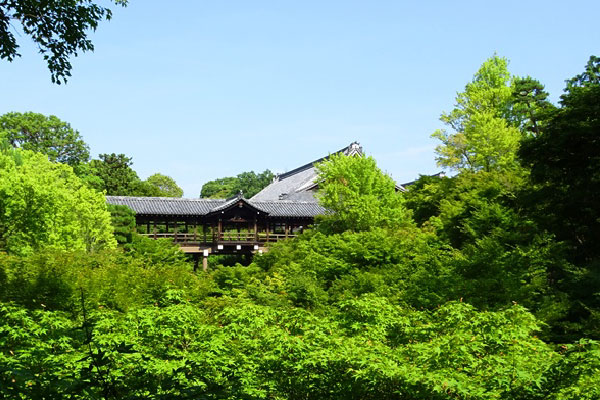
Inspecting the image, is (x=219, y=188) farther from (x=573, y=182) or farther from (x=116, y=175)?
(x=573, y=182)

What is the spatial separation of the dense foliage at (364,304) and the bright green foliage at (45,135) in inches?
896

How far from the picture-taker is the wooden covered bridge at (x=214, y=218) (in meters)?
30.4

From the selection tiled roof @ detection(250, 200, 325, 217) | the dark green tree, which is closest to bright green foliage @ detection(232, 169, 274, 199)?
tiled roof @ detection(250, 200, 325, 217)

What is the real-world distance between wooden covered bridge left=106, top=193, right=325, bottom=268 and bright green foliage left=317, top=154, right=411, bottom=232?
1104cm

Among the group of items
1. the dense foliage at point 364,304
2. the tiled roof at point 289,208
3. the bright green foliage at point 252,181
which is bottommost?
the dense foliage at point 364,304

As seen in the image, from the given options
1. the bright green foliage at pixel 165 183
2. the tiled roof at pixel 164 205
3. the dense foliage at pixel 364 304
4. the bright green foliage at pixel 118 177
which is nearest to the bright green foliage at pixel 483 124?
the dense foliage at pixel 364 304

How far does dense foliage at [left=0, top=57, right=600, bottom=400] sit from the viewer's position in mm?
5188

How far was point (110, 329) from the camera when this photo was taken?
302 inches

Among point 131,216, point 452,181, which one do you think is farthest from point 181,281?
point 131,216

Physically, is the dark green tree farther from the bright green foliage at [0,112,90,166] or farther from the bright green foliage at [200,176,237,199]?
the bright green foliage at [200,176,237,199]

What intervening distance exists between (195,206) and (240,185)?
37160 mm

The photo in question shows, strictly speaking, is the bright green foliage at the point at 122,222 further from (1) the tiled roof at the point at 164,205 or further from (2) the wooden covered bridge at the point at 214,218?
(1) the tiled roof at the point at 164,205

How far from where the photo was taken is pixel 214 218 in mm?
31328

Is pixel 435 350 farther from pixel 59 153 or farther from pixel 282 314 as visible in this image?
pixel 59 153
